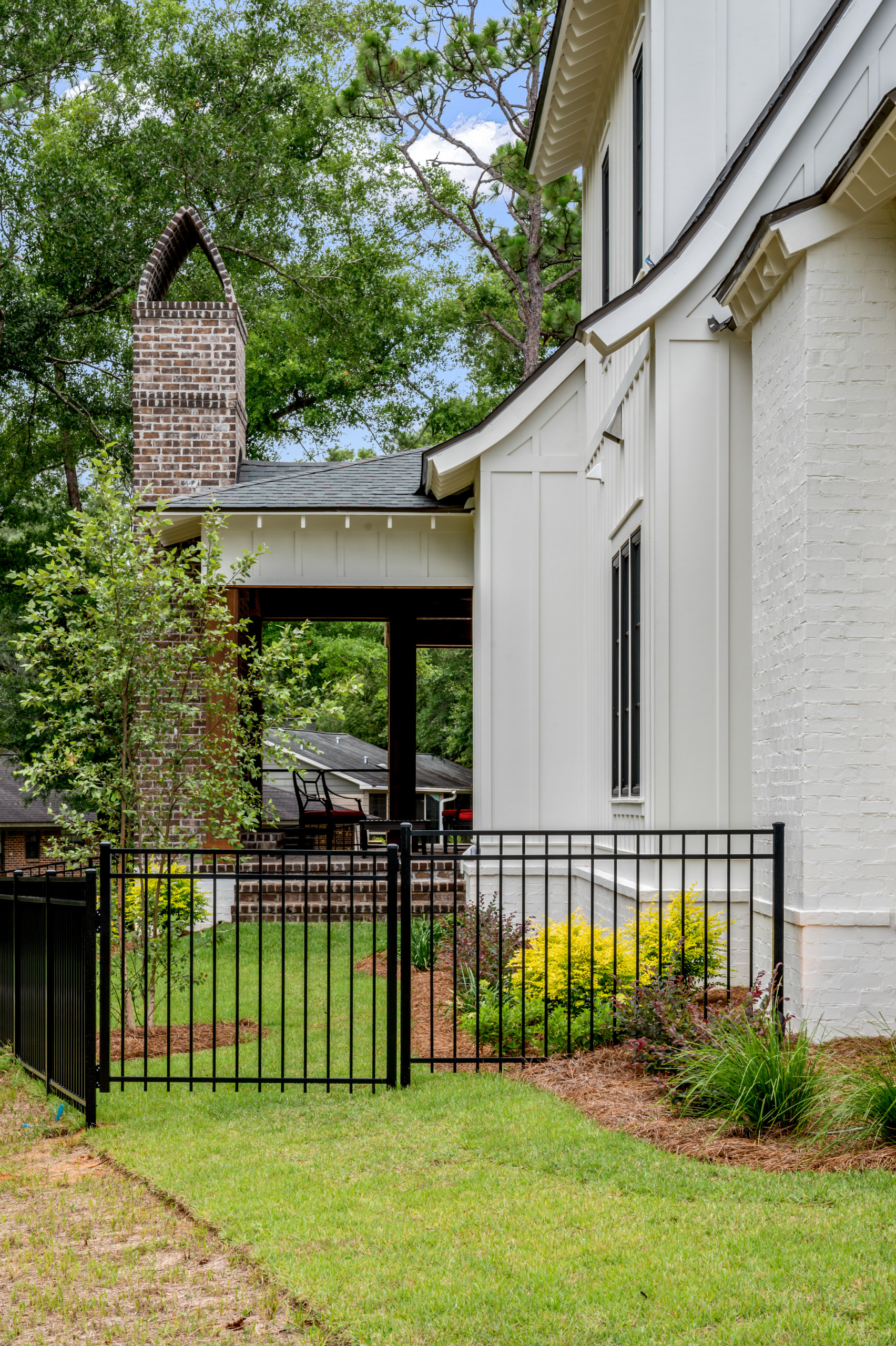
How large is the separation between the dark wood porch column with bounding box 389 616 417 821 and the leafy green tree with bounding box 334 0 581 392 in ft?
32.6

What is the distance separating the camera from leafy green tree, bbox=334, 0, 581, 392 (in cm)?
2542

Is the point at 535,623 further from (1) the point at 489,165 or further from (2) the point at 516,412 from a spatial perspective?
(1) the point at 489,165

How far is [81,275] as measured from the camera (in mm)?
25875

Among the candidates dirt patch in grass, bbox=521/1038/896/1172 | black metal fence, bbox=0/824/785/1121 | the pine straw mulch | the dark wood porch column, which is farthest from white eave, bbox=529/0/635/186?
dirt patch in grass, bbox=521/1038/896/1172

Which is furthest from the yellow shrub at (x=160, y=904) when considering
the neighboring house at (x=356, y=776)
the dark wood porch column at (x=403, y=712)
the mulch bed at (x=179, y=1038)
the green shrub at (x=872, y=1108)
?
the neighboring house at (x=356, y=776)

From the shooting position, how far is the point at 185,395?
15.4 metres

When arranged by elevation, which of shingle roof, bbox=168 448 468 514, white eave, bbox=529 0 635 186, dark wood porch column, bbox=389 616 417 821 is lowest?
dark wood porch column, bbox=389 616 417 821

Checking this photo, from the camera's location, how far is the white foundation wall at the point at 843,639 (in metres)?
6.65

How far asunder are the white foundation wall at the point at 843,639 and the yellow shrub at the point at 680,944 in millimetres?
751

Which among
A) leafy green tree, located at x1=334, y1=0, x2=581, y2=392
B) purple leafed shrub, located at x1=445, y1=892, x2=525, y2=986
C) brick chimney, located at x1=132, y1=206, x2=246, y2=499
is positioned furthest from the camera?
leafy green tree, located at x1=334, y1=0, x2=581, y2=392

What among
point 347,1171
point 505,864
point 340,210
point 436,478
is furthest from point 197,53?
point 347,1171

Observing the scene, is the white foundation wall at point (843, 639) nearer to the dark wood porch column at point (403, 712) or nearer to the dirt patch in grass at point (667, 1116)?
the dirt patch in grass at point (667, 1116)

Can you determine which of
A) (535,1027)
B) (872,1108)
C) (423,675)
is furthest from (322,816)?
(423,675)

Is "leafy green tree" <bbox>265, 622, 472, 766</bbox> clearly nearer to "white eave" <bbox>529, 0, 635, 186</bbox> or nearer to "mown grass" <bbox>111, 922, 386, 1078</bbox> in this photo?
"mown grass" <bbox>111, 922, 386, 1078</bbox>
